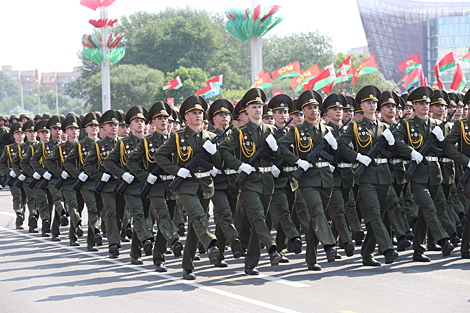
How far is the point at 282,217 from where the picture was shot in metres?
9.13

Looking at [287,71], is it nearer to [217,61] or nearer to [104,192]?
[104,192]

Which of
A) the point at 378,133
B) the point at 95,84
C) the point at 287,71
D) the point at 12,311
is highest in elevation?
the point at 95,84

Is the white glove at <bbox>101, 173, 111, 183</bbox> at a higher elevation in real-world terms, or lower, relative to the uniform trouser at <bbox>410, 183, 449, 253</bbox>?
higher

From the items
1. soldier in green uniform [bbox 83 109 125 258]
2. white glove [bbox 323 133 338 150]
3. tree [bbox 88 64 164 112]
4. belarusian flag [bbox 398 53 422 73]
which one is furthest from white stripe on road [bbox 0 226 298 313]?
tree [bbox 88 64 164 112]

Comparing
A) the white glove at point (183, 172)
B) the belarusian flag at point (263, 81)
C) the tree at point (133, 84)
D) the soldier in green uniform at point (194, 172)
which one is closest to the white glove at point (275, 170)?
the soldier in green uniform at point (194, 172)

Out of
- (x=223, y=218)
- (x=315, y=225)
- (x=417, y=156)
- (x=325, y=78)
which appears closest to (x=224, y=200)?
(x=223, y=218)

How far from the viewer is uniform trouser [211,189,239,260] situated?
8.45 m

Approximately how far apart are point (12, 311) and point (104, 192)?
3.39m

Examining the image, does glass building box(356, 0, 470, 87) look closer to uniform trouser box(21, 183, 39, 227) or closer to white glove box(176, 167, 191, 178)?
uniform trouser box(21, 183, 39, 227)

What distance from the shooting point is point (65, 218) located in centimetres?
1230

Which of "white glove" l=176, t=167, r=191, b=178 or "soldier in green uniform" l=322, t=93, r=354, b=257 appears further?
"soldier in green uniform" l=322, t=93, r=354, b=257

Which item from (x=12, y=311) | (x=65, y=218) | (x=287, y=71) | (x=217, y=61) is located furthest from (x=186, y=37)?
(x=12, y=311)

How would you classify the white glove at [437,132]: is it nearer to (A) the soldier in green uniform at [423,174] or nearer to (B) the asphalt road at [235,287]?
(A) the soldier in green uniform at [423,174]

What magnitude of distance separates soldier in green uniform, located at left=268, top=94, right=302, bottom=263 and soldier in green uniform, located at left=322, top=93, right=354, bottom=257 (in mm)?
558
